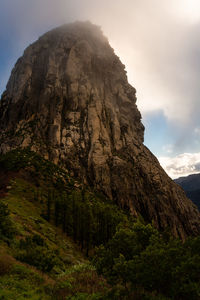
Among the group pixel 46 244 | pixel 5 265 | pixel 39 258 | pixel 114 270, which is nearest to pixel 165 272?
pixel 114 270

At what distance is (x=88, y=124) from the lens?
11169 centimetres

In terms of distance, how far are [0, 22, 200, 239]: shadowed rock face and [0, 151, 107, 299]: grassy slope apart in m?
21.0

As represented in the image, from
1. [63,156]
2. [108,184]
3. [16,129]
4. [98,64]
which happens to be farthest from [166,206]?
[98,64]

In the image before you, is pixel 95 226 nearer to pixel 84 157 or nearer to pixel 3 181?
pixel 3 181

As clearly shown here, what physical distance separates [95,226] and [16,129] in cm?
7824

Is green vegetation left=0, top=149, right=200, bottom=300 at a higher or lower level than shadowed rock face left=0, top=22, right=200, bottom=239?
lower

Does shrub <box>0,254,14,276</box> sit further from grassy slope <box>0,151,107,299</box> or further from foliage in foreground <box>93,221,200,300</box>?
foliage in foreground <box>93,221,200,300</box>

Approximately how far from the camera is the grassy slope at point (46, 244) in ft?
49.4

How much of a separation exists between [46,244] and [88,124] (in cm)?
8540

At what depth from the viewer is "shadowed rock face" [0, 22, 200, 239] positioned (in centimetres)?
10069

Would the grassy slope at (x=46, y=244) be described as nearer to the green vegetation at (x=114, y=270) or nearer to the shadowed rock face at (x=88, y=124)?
the green vegetation at (x=114, y=270)

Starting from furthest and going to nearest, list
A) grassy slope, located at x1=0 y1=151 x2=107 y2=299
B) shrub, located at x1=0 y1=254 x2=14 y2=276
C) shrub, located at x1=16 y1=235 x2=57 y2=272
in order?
shrub, located at x1=16 y1=235 x2=57 y2=272
shrub, located at x1=0 y1=254 x2=14 y2=276
grassy slope, located at x1=0 y1=151 x2=107 y2=299

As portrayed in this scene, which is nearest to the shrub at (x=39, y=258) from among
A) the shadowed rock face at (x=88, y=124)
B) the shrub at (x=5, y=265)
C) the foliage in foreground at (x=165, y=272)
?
the shrub at (x=5, y=265)

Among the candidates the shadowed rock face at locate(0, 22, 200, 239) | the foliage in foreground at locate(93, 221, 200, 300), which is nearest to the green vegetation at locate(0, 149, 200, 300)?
the foliage in foreground at locate(93, 221, 200, 300)
